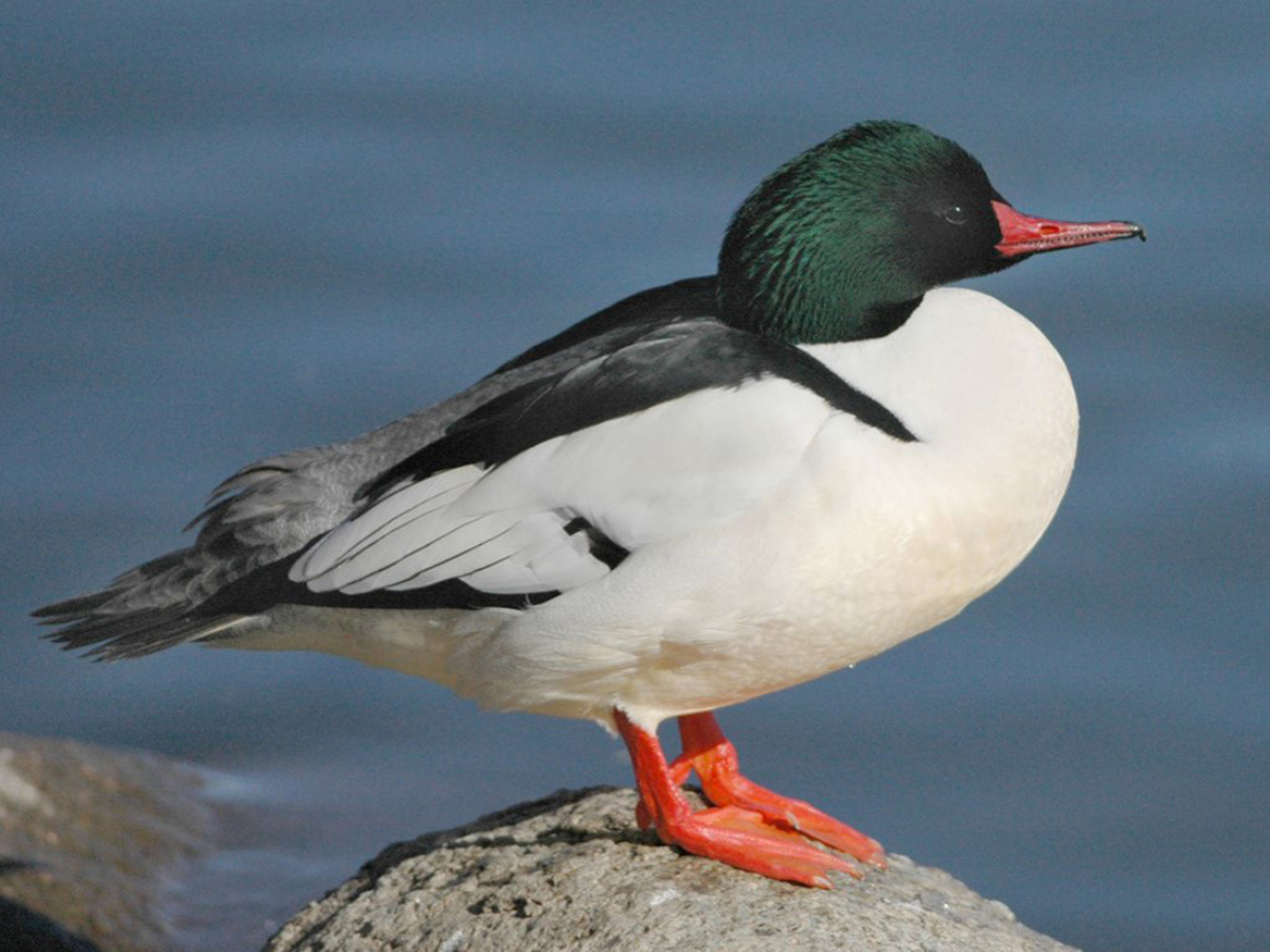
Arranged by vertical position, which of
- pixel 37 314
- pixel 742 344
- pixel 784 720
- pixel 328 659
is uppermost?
→ pixel 37 314

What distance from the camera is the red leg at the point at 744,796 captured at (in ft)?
18.8

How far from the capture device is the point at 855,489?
16.9 feet

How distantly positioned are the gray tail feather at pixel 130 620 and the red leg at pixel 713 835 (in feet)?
3.58

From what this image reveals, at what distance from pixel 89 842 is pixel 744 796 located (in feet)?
9.03

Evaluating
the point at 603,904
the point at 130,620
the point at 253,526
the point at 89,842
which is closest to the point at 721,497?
the point at 603,904

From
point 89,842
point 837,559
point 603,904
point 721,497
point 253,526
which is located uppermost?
point 253,526

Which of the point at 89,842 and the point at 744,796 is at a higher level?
the point at 89,842

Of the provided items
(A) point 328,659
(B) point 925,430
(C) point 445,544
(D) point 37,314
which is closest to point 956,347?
(B) point 925,430

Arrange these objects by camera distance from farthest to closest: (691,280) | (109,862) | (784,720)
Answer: (784,720)
(109,862)
(691,280)

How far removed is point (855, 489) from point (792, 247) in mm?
689

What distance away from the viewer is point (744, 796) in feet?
19.4

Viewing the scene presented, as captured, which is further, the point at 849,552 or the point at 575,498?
the point at 575,498

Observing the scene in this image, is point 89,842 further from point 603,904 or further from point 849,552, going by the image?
point 849,552

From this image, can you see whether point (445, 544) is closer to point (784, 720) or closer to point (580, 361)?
point (580, 361)
